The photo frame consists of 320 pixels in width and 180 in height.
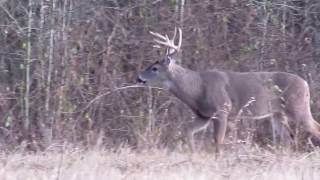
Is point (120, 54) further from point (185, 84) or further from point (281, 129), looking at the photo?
point (281, 129)

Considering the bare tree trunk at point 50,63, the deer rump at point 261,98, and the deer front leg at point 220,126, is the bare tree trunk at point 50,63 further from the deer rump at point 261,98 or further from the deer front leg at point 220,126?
the deer front leg at point 220,126

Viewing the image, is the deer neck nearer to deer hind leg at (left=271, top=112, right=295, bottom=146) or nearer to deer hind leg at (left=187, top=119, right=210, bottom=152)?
deer hind leg at (left=187, top=119, right=210, bottom=152)

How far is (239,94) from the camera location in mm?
13930

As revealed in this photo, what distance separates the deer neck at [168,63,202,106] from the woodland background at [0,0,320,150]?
553mm

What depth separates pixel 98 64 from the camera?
49.2 ft

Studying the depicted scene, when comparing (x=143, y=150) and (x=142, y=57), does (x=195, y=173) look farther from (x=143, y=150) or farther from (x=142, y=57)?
(x=142, y=57)

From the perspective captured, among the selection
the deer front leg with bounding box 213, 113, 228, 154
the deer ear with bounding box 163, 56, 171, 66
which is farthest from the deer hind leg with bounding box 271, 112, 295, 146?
the deer ear with bounding box 163, 56, 171, 66

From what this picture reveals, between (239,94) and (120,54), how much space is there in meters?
2.09

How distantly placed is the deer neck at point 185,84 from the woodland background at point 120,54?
1.81 ft

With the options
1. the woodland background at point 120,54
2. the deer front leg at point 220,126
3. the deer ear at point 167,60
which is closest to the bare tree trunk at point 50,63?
the woodland background at point 120,54

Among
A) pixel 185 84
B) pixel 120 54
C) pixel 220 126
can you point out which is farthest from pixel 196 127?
pixel 120 54

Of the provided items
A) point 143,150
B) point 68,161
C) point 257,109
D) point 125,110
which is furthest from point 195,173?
point 125,110

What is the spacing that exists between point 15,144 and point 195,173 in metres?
4.89

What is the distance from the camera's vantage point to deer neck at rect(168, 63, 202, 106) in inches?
551
